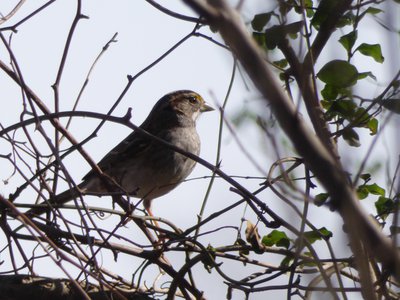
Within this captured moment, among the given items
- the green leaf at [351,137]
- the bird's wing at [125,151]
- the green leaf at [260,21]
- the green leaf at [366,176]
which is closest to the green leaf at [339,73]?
the green leaf at [351,137]

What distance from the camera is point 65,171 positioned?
10.8 ft

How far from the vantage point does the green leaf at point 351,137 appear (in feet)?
9.98

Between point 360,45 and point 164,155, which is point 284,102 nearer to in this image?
point 360,45

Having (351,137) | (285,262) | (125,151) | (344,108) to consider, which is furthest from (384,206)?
(125,151)

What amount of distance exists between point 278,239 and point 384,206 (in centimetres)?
57

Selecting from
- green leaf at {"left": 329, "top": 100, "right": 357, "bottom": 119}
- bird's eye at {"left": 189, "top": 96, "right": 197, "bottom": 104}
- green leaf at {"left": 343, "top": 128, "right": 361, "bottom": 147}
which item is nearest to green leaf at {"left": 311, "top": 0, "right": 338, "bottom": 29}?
green leaf at {"left": 329, "top": 100, "right": 357, "bottom": 119}

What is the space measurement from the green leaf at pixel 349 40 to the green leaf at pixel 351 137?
1.15ft

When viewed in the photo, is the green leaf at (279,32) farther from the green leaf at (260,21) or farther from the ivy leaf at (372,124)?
the ivy leaf at (372,124)

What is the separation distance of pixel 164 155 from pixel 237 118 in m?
4.36

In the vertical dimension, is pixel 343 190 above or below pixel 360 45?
below

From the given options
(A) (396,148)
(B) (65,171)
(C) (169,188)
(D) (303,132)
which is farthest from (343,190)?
(C) (169,188)

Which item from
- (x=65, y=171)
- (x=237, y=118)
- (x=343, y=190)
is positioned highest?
(x=65, y=171)

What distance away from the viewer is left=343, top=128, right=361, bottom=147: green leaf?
9.98 feet

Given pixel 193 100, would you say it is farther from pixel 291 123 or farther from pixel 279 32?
pixel 291 123
